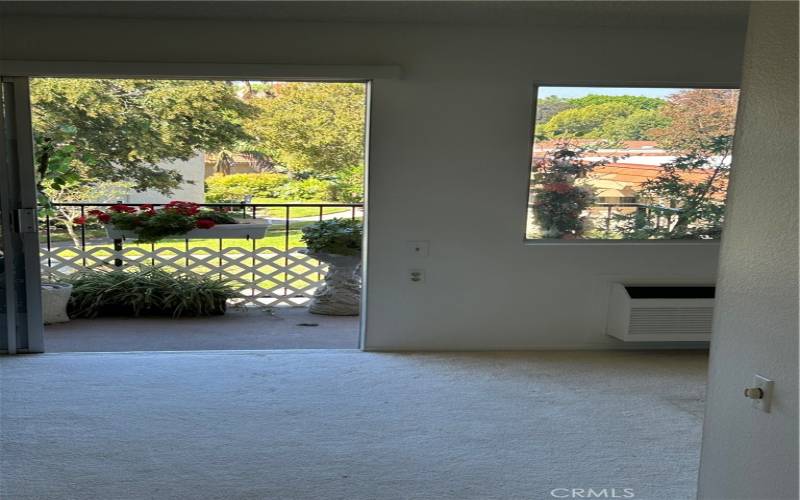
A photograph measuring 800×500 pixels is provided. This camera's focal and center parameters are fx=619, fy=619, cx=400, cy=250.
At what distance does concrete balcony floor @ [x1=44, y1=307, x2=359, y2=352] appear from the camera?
4602 millimetres

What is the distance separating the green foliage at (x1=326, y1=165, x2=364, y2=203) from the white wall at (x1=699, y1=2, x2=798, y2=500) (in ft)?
24.1

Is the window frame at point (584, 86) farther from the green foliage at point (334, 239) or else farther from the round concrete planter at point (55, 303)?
the round concrete planter at point (55, 303)

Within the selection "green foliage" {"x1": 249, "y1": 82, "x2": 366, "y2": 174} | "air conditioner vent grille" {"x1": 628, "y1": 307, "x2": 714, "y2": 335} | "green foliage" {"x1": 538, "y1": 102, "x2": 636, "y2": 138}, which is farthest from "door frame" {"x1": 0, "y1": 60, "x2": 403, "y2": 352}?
"green foliage" {"x1": 249, "y1": 82, "x2": 366, "y2": 174}

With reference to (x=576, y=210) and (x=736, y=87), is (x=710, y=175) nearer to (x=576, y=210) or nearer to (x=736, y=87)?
(x=736, y=87)

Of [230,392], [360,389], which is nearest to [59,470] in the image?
[230,392]

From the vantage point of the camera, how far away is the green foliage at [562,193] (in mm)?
4344

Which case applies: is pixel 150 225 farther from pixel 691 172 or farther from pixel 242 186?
pixel 691 172

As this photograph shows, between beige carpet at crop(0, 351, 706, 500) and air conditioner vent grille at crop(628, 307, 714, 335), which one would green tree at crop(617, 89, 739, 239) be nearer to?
air conditioner vent grille at crop(628, 307, 714, 335)

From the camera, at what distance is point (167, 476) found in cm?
261

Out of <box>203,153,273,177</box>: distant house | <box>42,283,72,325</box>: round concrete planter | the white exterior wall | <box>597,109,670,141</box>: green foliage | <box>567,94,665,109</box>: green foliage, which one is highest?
<box>567,94,665,109</box>: green foliage

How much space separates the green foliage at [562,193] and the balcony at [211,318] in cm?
174

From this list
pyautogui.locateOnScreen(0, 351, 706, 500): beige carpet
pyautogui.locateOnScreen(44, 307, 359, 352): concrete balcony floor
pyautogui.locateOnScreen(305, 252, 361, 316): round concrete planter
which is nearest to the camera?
pyautogui.locateOnScreen(0, 351, 706, 500): beige carpet

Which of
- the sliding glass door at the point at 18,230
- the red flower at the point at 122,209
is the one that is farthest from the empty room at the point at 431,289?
the red flower at the point at 122,209

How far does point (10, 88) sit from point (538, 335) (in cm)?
385
